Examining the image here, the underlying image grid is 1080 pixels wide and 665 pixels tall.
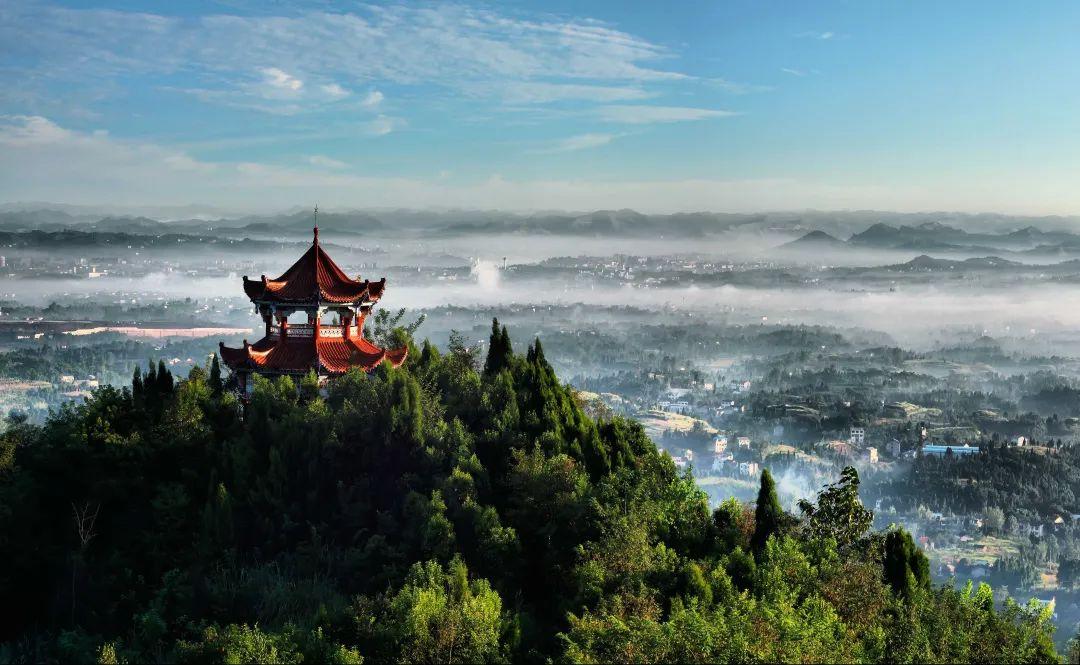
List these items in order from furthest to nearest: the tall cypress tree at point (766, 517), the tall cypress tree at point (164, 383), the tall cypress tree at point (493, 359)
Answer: the tall cypress tree at point (493, 359), the tall cypress tree at point (164, 383), the tall cypress tree at point (766, 517)

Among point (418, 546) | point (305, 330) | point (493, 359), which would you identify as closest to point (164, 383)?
point (305, 330)

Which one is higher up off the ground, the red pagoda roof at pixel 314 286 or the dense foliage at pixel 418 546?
the red pagoda roof at pixel 314 286

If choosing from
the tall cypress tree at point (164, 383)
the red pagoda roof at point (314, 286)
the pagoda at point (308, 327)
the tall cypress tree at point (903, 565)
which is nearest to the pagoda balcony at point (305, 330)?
the pagoda at point (308, 327)

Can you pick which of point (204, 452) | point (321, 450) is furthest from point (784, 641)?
point (204, 452)

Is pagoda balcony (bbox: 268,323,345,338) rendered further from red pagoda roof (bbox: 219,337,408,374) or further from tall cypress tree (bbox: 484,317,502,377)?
tall cypress tree (bbox: 484,317,502,377)

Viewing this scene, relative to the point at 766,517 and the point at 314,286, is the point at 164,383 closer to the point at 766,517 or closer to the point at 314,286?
the point at 314,286

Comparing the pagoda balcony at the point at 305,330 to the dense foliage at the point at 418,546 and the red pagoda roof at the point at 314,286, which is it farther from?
the dense foliage at the point at 418,546

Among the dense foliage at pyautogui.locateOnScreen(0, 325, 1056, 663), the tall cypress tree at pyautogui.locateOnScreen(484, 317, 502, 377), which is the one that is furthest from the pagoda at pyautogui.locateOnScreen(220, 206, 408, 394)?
the tall cypress tree at pyautogui.locateOnScreen(484, 317, 502, 377)
